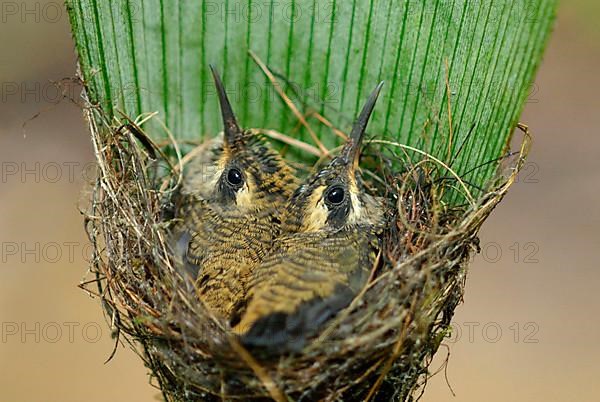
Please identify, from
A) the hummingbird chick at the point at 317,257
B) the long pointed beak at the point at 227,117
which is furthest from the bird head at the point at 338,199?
the long pointed beak at the point at 227,117

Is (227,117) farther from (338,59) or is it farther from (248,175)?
(338,59)

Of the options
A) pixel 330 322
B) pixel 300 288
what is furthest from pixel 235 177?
pixel 330 322

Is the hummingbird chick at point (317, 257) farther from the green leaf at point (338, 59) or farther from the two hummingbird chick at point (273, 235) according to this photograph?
the green leaf at point (338, 59)

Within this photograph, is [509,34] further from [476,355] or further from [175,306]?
[476,355]

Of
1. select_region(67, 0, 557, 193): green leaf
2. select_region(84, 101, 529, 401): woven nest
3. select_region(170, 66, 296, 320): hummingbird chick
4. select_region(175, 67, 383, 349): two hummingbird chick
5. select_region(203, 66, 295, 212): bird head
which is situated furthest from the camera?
select_region(203, 66, 295, 212): bird head

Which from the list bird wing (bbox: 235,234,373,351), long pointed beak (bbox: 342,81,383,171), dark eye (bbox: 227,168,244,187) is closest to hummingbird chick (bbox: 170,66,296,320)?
dark eye (bbox: 227,168,244,187)

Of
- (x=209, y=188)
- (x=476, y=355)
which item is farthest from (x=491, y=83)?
(x=476, y=355)

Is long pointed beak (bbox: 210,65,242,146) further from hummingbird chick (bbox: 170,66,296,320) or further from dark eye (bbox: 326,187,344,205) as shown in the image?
dark eye (bbox: 326,187,344,205)
